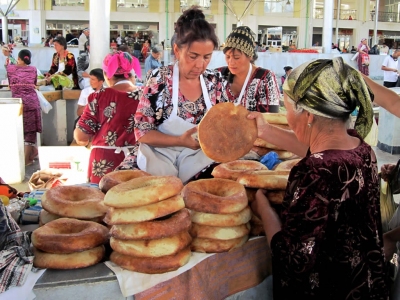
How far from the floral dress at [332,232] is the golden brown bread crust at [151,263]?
418 mm

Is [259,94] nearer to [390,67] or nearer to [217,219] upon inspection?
[217,219]

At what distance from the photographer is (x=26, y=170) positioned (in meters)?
7.24

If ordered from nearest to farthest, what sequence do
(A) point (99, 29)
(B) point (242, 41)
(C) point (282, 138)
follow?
(C) point (282, 138), (B) point (242, 41), (A) point (99, 29)

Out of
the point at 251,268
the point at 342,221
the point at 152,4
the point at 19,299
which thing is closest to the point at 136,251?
the point at 19,299

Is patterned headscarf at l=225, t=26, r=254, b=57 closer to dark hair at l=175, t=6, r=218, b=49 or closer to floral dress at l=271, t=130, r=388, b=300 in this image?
dark hair at l=175, t=6, r=218, b=49

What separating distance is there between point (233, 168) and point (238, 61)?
1.42 meters

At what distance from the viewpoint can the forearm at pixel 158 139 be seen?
2721mm

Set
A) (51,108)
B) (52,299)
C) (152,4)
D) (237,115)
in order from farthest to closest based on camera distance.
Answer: (152,4)
(51,108)
(237,115)
(52,299)

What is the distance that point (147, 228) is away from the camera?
1904 mm

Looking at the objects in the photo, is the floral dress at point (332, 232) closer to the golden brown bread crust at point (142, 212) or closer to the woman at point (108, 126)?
the golden brown bread crust at point (142, 212)

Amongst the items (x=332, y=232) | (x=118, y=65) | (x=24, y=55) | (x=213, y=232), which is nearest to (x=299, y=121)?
(x=332, y=232)

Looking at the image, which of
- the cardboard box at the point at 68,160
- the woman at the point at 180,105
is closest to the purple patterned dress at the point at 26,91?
the cardboard box at the point at 68,160

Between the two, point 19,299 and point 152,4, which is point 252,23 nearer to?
point 152,4

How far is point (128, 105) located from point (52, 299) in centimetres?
249
